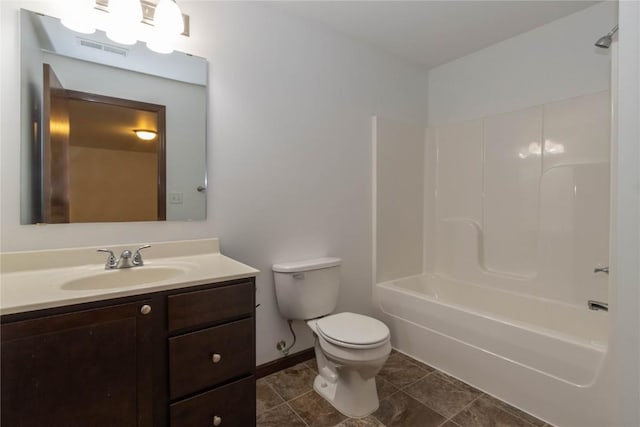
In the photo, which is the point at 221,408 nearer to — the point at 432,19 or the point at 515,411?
the point at 515,411

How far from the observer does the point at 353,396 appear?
1.68m

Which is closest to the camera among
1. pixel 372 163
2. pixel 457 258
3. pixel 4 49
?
pixel 4 49

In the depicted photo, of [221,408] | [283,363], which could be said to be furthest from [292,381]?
[221,408]

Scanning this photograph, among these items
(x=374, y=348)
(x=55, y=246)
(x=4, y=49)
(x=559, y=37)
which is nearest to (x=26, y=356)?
(x=55, y=246)

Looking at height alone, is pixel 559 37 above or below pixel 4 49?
above

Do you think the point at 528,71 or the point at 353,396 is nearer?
the point at 353,396

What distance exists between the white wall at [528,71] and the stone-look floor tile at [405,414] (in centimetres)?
215

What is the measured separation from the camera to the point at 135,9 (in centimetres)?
143

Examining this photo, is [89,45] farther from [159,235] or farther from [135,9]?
[159,235]

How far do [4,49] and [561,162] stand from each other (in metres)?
3.04

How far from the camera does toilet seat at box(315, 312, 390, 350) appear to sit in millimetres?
1584

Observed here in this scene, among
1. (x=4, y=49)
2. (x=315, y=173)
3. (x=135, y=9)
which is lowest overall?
(x=315, y=173)

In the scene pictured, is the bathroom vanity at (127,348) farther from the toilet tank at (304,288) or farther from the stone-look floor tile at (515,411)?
the stone-look floor tile at (515,411)

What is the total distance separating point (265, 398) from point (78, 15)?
2.10 metres
